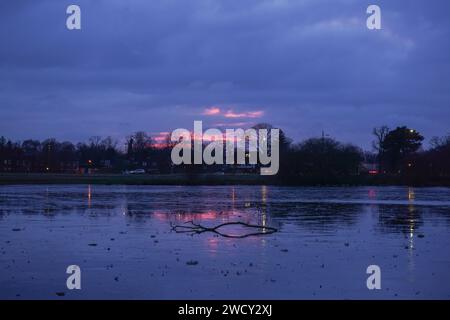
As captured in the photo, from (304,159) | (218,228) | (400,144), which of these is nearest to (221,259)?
(218,228)

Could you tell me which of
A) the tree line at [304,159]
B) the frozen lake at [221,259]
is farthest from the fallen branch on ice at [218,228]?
the tree line at [304,159]

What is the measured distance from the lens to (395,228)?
2188 centimetres

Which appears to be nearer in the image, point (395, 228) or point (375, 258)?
point (375, 258)

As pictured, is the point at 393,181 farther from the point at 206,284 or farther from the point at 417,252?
the point at 206,284

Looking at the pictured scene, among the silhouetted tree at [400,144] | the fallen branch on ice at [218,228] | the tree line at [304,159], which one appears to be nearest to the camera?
the fallen branch on ice at [218,228]

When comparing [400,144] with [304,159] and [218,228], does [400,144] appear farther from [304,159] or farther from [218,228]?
[218,228]

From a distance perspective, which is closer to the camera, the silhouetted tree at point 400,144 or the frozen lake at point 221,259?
the frozen lake at point 221,259

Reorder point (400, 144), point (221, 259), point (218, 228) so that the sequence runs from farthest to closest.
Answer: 1. point (400, 144)
2. point (218, 228)
3. point (221, 259)

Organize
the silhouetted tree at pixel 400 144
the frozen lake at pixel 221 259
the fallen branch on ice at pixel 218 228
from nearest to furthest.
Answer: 1. the frozen lake at pixel 221 259
2. the fallen branch on ice at pixel 218 228
3. the silhouetted tree at pixel 400 144

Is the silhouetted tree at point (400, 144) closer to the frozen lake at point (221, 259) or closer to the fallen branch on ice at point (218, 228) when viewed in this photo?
the frozen lake at point (221, 259)

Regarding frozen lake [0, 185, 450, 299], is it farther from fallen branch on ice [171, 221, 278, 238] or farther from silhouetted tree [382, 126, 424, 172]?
silhouetted tree [382, 126, 424, 172]
